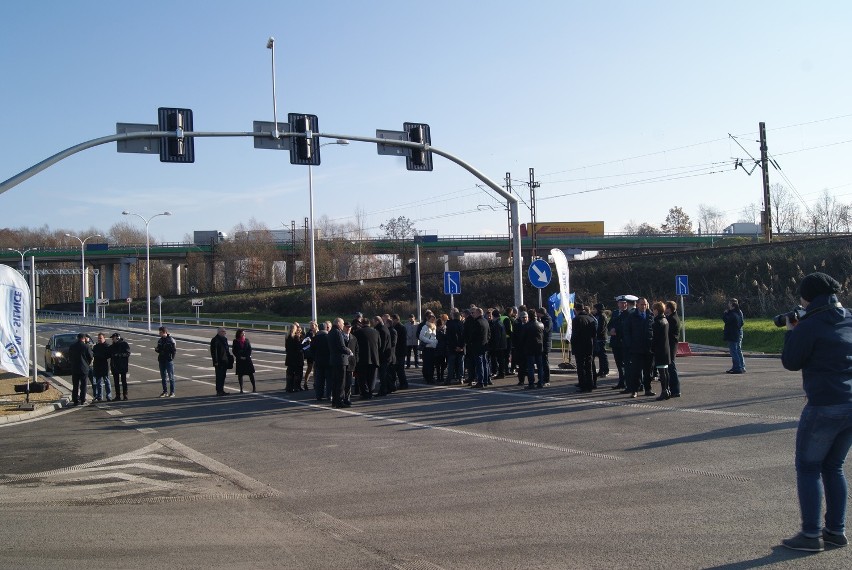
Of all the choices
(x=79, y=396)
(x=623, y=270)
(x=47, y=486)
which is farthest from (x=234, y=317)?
(x=47, y=486)

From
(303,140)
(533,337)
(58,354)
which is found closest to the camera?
(533,337)

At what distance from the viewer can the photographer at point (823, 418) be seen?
19.2 ft

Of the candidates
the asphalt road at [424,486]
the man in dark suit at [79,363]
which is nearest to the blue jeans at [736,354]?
the asphalt road at [424,486]

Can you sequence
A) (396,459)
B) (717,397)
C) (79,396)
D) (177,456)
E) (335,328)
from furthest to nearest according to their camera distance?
1. (79,396)
2. (335,328)
3. (717,397)
4. (177,456)
5. (396,459)

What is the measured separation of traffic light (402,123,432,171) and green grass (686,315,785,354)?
16416 mm

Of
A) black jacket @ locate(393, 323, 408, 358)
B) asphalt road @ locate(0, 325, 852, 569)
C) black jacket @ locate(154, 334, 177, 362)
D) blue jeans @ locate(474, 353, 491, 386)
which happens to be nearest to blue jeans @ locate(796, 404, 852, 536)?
asphalt road @ locate(0, 325, 852, 569)

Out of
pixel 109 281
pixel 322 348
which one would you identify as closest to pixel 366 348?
pixel 322 348

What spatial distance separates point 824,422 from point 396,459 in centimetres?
603

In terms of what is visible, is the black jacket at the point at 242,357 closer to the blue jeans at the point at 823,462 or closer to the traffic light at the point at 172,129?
the traffic light at the point at 172,129

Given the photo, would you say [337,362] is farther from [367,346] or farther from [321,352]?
[367,346]

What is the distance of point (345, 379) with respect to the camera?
17078mm

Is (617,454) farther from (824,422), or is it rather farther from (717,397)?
(717,397)

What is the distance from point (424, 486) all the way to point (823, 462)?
14.4 feet

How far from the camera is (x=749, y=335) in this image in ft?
110
